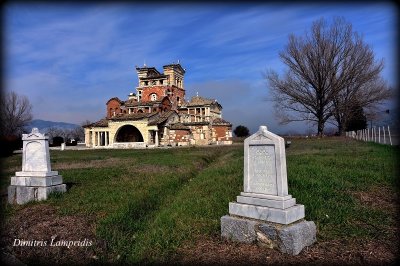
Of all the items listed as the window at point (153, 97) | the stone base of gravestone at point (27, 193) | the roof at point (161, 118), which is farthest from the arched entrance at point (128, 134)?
the stone base of gravestone at point (27, 193)

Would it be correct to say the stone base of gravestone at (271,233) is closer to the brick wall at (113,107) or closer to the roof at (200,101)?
the roof at (200,101)

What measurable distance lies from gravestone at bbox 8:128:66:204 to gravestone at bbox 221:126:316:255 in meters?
5.73

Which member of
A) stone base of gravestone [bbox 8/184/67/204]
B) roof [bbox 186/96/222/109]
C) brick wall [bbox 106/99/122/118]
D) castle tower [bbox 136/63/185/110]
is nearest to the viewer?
stone base of gravestone [bbox 8/184/67/204]

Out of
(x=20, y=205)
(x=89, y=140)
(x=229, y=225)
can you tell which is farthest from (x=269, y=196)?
(x=89, y=140)

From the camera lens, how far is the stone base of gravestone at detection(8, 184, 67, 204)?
8734 mm

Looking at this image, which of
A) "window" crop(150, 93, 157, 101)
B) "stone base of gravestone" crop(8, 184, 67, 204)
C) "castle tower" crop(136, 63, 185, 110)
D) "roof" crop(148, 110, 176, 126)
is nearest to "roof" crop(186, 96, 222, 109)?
"castle tower" crop(136, 63, 185, 110)

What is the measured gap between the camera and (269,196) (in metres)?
5.20

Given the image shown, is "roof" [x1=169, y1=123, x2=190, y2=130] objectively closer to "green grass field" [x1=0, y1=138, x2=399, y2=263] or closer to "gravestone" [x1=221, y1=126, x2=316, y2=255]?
"green grass field" [x1=0, y1=138, x2=399, y2=263]

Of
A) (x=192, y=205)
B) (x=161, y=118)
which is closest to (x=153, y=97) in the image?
(x=161, y=118)

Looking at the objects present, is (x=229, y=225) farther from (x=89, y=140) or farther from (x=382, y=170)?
(x=89, y=140)

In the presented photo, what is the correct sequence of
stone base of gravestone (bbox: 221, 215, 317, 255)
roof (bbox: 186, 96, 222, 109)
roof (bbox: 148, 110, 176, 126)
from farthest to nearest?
roof (bbox: 186, 96, 222, 109) < roof (bbox: 148, 110, 176, 126) < stone base of gravestone (bbox: 221, 215, 317, 255)

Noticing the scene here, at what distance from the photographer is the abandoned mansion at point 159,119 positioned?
40438 mm

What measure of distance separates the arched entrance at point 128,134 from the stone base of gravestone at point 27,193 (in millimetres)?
36007

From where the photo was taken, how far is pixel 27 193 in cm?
877
